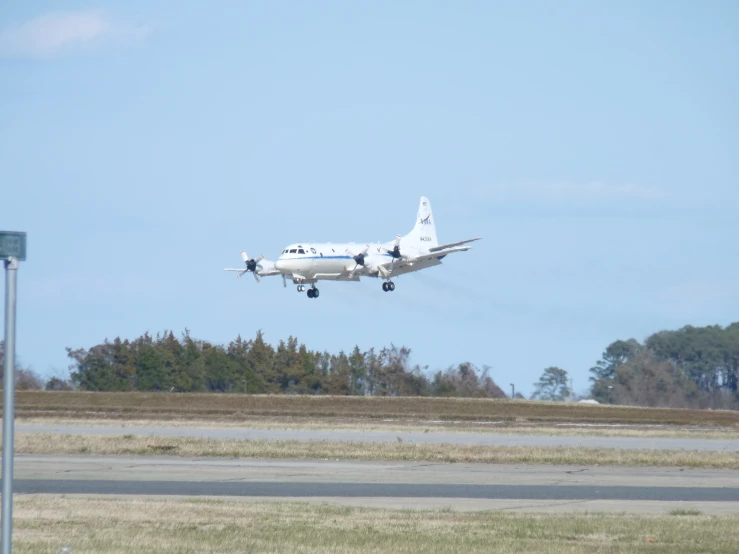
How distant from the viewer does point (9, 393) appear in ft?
30.5

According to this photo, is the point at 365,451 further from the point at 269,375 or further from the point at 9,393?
the point at 269,375

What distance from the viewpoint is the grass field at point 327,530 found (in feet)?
46.9

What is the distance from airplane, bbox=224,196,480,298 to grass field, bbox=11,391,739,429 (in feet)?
26.6

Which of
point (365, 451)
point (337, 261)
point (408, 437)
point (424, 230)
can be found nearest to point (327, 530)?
point (365, 451)

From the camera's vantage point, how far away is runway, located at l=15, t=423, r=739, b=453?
116 feet

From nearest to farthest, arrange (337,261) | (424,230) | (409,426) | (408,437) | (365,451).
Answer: (365,451) → (408,437) → (409,426) → (337,261) → (424,230)

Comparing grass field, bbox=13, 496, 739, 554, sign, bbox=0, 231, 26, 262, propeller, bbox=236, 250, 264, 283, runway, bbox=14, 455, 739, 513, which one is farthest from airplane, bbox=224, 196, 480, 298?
sign, bbox=0, 231, 26, 262

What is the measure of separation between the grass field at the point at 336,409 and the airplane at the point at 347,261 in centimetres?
811

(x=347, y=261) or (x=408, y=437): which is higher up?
(x=347, y=261)

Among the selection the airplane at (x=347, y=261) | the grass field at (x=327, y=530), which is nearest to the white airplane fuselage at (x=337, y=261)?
the airplane at (x=347, y=261)

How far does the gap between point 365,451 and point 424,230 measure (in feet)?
135

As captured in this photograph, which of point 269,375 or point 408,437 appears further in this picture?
point 269,375

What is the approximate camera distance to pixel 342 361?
86.2 m

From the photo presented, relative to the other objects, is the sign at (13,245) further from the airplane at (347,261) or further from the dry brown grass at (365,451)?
the airplane at (347,261)
